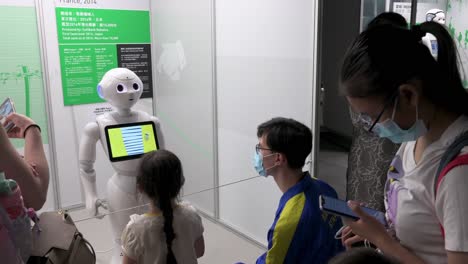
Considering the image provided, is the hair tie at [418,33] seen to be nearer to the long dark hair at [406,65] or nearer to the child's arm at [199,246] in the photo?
the long dark hair at [406,65]

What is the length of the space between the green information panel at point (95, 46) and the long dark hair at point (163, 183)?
7.71 ft

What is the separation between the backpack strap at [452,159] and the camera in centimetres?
86

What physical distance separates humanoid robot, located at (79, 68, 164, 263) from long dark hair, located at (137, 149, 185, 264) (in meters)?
0.86

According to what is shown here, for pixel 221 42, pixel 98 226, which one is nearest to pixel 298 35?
pixel 221 42

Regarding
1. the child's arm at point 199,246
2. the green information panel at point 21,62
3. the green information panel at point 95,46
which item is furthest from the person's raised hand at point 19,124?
the green information panel at point 95,46

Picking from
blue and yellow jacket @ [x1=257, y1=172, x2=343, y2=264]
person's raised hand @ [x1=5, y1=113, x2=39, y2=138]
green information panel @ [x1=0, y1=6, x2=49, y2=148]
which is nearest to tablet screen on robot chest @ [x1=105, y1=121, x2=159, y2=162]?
person's raised hand @ [x1=5, y1=113, x2=39, y2=138]

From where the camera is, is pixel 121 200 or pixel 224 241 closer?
pixel 121 200

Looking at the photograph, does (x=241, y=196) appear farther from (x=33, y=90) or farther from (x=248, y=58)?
(x=33, y=90)

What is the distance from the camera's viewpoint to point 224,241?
3152mm

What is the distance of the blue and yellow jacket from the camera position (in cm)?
140

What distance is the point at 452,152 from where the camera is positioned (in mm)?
889

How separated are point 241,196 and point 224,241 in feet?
1.24

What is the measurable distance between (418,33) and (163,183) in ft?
3.38

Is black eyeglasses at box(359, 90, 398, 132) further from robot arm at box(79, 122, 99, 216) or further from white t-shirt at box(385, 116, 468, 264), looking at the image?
robot arm at box(79, 122, 99, 216)
